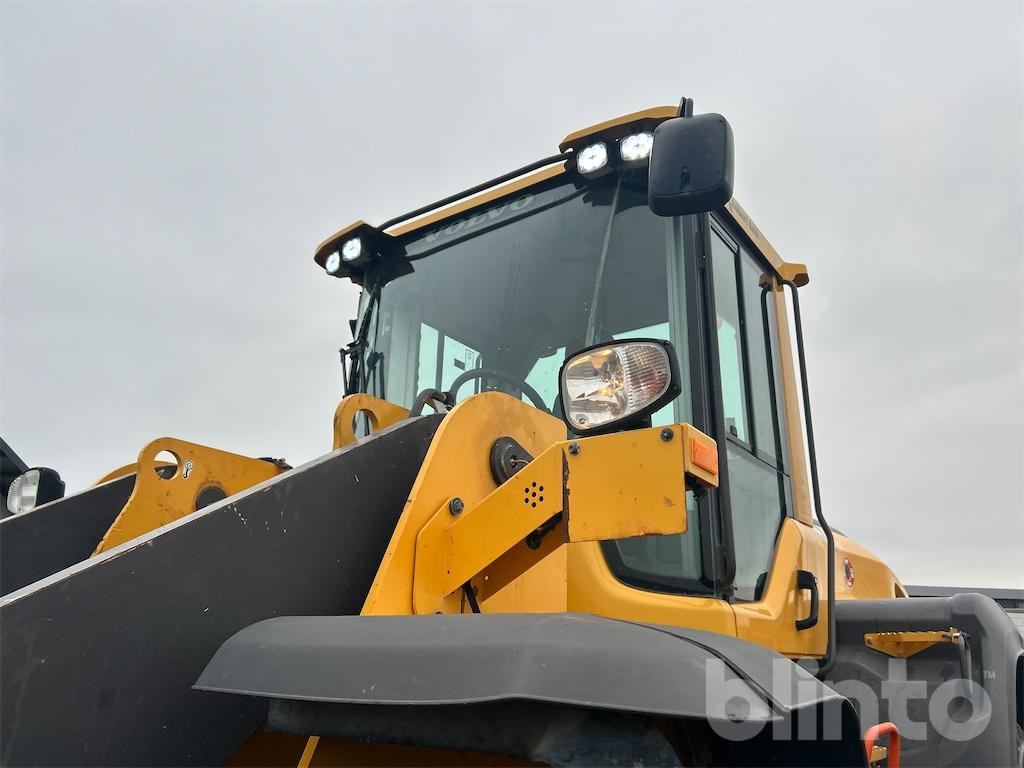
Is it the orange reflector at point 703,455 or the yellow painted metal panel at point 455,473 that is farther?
the yellow painted metal panel at point 455,473

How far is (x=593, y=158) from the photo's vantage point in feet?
9.31

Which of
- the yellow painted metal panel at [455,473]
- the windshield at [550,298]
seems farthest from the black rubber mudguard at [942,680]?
the yellow painted metal panel at [455,473]

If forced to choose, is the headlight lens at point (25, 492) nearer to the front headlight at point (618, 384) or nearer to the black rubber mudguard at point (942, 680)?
the front headlight at point (618, 384)

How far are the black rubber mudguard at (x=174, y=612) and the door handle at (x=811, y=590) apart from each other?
4.90 feet

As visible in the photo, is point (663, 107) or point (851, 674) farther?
point (851, 674)

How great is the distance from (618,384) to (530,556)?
0.56 meters

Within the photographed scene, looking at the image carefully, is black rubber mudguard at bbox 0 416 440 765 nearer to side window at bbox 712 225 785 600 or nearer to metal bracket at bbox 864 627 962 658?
side window at bbox 712 225 785 600

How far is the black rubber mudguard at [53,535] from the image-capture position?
2967mm

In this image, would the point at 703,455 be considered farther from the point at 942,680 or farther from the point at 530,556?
the point at 942,680

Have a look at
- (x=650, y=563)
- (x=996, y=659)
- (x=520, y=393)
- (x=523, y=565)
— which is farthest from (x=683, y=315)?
(x=996, y=659)

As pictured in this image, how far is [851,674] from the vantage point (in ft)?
9.80

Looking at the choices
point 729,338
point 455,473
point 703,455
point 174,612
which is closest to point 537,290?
point 729,338

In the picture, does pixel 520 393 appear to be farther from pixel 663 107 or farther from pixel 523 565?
pixel 663 107

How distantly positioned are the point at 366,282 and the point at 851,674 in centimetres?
256
